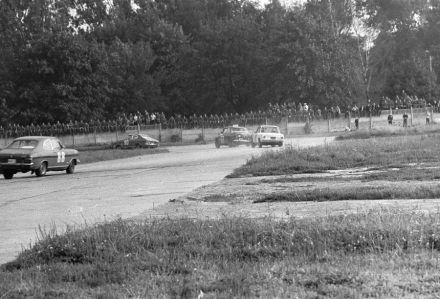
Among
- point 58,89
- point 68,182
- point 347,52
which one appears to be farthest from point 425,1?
point 68,182

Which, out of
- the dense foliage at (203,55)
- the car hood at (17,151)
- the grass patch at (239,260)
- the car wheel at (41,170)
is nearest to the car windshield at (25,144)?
the car hood at (17,151)

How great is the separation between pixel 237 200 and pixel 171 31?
78361mm

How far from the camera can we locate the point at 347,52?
83875mm

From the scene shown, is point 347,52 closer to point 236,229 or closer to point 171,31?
point 171,31

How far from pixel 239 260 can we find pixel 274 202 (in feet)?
20.1

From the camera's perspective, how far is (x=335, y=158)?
27.7 meters

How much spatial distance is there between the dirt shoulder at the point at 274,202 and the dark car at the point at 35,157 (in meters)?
11.1

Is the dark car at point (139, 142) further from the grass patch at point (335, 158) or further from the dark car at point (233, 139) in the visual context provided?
the grass patch at point (335, 158)

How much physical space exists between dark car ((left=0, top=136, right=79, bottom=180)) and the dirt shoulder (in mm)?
11142

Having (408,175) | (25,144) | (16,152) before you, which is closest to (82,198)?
(408,175)

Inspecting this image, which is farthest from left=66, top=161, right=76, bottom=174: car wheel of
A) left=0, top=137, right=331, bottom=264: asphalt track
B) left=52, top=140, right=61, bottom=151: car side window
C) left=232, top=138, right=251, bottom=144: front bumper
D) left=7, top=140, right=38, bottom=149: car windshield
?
left=232, top=138, right=251, bottom=144: front bumper

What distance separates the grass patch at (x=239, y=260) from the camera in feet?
25.6

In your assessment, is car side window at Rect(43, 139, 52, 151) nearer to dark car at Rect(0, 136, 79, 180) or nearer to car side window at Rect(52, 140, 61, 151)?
dark car at Rect(0, 136, 79, 180)

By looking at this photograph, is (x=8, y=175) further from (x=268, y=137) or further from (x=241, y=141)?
(x=241, y=141)
